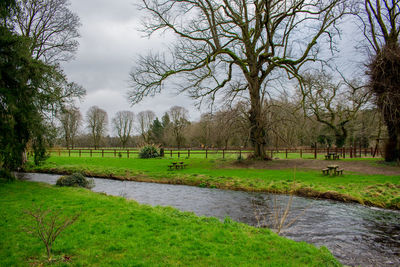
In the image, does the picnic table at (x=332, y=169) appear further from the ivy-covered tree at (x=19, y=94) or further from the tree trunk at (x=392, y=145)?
the ivy-covered tree at (x=19, y=94)

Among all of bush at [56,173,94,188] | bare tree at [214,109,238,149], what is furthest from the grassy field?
bush at [56,173,94,188]

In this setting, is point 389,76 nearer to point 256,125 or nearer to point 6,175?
point 256,125

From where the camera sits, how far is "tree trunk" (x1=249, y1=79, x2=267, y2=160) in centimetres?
1980

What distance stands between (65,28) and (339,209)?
79.4ft

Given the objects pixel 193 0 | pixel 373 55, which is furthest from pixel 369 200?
pixel 193 0

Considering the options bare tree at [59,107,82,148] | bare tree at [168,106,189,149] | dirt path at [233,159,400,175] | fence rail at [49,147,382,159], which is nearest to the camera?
dirt path at [233,159,400,175]

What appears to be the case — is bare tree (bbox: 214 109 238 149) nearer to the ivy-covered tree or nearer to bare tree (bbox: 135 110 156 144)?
the ivy-covered tree

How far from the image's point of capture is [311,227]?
7754mm

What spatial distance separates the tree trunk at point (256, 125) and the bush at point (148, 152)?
14186 mm

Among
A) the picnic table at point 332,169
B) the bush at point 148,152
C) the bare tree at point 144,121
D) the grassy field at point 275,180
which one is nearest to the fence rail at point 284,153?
the bush at point 148,152

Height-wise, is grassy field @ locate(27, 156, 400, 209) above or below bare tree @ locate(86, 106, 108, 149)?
below

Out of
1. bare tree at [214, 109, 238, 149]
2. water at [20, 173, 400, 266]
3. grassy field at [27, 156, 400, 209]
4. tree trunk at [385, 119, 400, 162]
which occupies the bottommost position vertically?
water at [20, 173, 400, 266]

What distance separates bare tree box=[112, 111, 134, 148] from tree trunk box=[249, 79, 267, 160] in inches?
2405

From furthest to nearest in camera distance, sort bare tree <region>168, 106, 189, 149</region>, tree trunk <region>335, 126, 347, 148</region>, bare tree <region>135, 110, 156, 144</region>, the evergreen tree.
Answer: bare tree <region>135, 110, 156, 144</region>
the evergreen tree
bare tree <region>168, 106, 189, 149</region>
tree trunk <region>335, 126, 347, 148</region>
